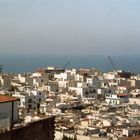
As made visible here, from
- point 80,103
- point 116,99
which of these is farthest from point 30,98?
point 116,99

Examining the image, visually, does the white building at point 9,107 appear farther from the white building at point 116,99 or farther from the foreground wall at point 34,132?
the white building at point 116,99

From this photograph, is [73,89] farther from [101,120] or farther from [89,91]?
[101,120]

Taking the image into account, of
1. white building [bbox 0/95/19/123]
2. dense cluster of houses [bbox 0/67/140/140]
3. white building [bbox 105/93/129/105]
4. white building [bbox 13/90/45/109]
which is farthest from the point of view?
white building [bbox 105/93/129/105]

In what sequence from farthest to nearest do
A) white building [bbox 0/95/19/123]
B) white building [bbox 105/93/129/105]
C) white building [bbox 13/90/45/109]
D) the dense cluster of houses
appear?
white building [bbox 105/93/129/105] < white building [bbox 13/90/45/109] < the dense cluster of houses < white building [bbox 0/95/19/123]

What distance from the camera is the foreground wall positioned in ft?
48.2

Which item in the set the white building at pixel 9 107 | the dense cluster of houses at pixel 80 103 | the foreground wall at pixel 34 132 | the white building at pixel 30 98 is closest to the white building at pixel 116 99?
the dense cluster of houses at pixel 80 103

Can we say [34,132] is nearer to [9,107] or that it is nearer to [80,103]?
[9,107]

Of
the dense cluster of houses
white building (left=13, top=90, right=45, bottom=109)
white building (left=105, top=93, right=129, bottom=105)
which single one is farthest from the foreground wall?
white building (left=105, top=93, right=129, bottom=105)

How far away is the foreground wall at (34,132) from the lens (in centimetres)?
1470

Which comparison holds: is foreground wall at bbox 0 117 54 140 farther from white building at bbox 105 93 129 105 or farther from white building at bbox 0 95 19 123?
white building at bbox 105 93 129 105

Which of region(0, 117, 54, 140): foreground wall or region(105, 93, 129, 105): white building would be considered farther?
region(105, 93, 129, 105): white building

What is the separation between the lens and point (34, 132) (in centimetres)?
1557

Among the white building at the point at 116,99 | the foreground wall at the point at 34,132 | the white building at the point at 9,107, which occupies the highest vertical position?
the white building at the point at 9,107

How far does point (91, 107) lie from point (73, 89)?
16.0m
